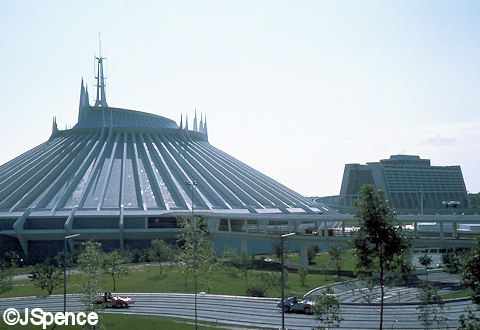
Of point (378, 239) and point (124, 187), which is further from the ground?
point (124, 187)

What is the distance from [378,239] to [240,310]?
1363 centimetres

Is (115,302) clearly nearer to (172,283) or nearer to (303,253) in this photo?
(172,283)

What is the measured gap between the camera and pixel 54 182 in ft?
202

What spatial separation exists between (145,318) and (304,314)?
28.2 feet

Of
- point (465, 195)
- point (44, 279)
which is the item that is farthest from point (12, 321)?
point (465, 195)

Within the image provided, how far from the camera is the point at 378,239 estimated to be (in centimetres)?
1914

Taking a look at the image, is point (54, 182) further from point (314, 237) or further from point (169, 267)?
point (314, 237)

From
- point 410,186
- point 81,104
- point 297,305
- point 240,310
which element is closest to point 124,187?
point 81,104

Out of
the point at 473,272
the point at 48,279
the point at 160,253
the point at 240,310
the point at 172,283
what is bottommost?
the point at 240,310

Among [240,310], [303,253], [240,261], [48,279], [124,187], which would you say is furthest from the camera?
[124,187]

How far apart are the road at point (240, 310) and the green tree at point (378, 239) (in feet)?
24.8

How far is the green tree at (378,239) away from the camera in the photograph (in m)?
19.1

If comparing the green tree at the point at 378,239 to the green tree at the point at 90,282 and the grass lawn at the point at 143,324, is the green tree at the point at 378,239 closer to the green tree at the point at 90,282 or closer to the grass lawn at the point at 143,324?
the grass lawn at the point at 143,324

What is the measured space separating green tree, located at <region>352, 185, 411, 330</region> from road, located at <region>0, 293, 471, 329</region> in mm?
7551
